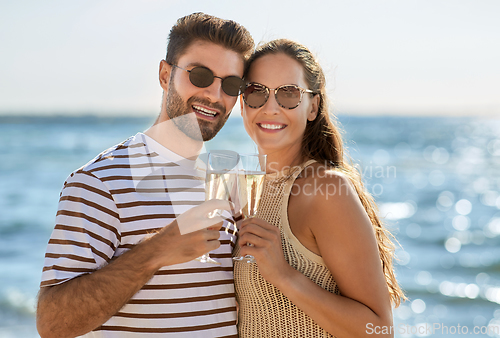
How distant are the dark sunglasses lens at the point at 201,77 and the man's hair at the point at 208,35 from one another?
0.79 feet

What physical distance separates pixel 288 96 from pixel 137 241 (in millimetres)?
1470

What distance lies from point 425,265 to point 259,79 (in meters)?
9.90

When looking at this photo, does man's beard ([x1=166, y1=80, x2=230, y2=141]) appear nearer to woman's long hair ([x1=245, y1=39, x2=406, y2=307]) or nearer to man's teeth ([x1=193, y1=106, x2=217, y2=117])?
man's teeth ([x1=193, y1=106, x2=217, y2=117])

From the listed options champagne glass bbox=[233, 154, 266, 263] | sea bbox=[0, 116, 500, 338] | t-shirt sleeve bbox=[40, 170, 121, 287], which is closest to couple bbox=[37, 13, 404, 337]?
t-shirt sleeve bbox=[40, 170, 121, 287]

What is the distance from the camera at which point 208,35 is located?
3.28 m

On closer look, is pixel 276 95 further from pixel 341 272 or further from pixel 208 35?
pixel 341 272

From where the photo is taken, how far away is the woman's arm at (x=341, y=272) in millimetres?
2654

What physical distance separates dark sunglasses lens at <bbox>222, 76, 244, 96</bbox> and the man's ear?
0.49 metres

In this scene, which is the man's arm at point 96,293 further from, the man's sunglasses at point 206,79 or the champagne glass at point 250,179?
the man's sunglasses at point 206,79

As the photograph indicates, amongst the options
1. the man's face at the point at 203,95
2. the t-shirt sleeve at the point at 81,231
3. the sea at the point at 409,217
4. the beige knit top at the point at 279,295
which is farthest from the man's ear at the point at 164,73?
the sea at the point at 409,217

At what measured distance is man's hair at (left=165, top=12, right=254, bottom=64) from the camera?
3.28 m

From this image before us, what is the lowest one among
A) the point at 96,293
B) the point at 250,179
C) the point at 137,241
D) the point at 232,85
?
the point at 96,293

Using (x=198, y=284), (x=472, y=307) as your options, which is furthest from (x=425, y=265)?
(x=198, y=284)

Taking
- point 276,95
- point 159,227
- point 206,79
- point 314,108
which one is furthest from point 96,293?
point 314,108
